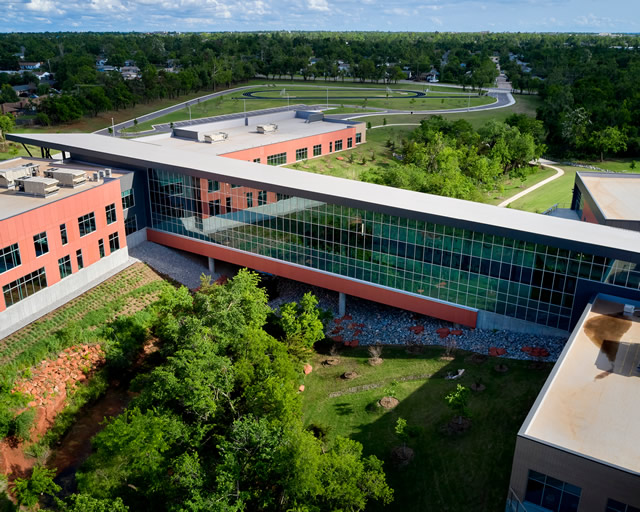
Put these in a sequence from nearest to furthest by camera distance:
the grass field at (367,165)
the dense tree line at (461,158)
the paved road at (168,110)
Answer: the dense tree line at (461,158), the grass field at (367,165), the paved road at (168,110)

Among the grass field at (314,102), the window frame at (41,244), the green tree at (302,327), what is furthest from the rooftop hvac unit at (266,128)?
the green tree at (302,327)

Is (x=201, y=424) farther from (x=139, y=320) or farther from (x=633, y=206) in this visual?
(x=633, y=206)

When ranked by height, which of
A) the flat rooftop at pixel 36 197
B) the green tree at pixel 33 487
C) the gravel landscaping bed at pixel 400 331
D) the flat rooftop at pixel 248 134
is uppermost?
the flat rooftop at pixel 36 197

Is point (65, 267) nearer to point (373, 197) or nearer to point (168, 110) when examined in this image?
point (373, 197)

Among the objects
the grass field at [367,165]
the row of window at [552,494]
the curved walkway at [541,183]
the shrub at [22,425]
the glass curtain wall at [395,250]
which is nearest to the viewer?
the row of window at [552,494]

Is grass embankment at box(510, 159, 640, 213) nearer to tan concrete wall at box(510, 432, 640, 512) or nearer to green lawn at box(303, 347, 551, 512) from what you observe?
green lawn at box(303, 347, 551, 512)

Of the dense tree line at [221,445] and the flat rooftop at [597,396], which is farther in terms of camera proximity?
the dense tree line at [221,445]

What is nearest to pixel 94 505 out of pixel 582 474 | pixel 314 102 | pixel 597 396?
pixel 582 474

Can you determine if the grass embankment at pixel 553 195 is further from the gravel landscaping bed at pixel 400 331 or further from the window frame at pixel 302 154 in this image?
the gravel landscaping bed at pixel 400 331
